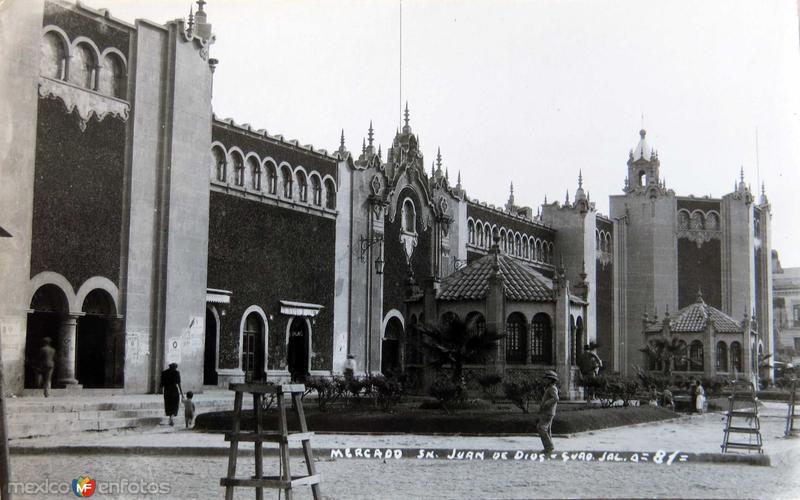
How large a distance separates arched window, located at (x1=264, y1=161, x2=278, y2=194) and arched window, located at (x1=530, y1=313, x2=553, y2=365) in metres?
11.1

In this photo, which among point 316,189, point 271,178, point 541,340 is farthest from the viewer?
point 316,189

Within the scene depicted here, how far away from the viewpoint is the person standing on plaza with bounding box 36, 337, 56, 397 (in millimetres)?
22891

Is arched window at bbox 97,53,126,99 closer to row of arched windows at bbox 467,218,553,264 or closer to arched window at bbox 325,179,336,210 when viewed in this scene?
arched window at bbox 325,179,336,210

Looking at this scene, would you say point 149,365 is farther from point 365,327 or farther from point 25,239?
point 365,327

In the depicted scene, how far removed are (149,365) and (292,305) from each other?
7966mm

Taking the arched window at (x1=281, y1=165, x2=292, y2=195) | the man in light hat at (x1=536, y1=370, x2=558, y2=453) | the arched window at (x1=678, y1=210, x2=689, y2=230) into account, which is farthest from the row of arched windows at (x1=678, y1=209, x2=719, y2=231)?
the man in light hat at (x1=536, y1=370, x2=558, y2=453)

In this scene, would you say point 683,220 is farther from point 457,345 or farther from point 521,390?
point 521,390

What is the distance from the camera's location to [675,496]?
11.8 meters

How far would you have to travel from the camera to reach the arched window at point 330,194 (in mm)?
36953

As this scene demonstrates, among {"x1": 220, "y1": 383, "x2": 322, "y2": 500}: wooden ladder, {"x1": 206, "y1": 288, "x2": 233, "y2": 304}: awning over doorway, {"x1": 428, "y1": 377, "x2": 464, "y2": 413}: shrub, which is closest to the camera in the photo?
{"x1": 220, "y1": 383, "x2": 322, "y2": 500}: wooden ladder

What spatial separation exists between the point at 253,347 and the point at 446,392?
12.3 meters

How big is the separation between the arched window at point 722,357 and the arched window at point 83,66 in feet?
111

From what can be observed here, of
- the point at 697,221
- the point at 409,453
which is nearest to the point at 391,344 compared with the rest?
the point at 409,453

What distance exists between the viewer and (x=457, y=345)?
76.8 feet
